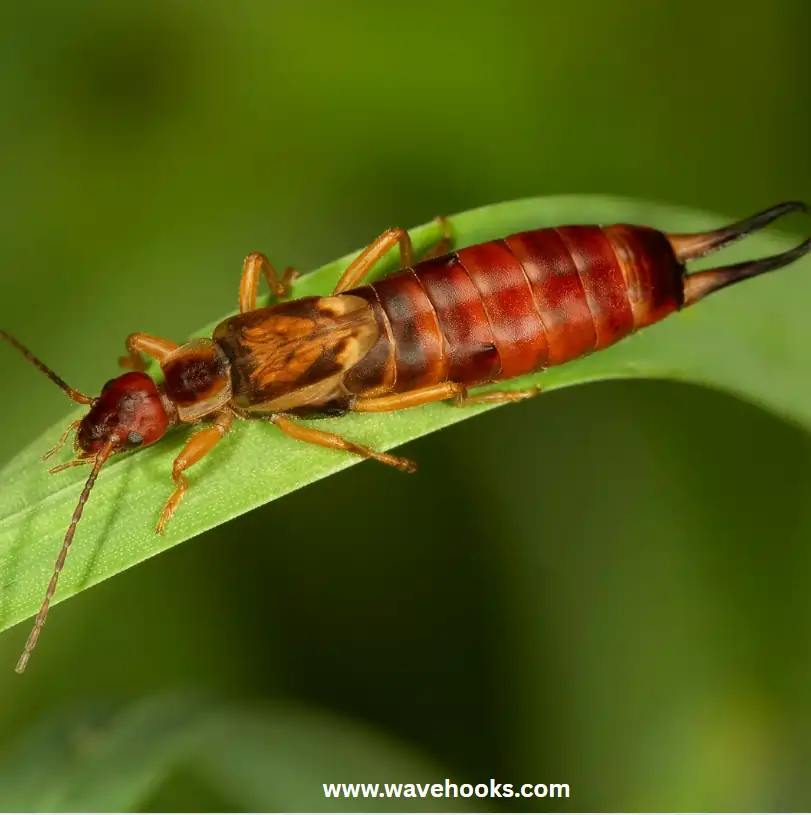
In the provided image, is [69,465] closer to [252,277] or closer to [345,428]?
[345,428]

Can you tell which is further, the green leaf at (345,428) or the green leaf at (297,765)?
the green leaf at (297,765)

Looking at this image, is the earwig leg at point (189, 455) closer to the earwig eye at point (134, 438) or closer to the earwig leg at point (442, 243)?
the earwig eye at point (134, 438)

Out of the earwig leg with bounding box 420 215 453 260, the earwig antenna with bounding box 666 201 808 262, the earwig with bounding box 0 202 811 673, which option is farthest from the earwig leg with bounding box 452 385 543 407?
the earwig antenna with bounding box 666 201 808 262

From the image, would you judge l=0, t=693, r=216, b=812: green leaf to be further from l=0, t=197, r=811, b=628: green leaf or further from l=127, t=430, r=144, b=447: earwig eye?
l=127, t=430, r=144, b=447: earwig eye

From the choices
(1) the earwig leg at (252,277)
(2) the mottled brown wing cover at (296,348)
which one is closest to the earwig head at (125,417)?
(2) the mottled brown wing cover at (296,348)

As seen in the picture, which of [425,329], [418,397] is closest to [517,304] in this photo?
[425,329]

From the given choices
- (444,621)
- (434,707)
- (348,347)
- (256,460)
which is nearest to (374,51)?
(348,347)
